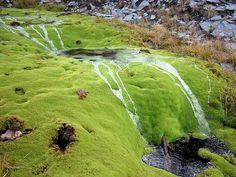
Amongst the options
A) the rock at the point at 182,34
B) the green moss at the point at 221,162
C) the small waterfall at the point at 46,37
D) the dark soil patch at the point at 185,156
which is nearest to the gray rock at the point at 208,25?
the rock at the point at 182,34

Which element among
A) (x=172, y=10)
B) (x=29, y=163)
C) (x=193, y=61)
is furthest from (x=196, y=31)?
(x=29, y=163)

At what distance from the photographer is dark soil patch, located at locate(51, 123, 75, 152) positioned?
9.70 m

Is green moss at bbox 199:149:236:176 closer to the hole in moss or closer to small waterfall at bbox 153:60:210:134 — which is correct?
small waterfall at bbox 153:60:210:134

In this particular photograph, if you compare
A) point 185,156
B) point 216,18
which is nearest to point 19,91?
point 185,156

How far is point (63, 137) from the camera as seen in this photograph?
10062 millimetres

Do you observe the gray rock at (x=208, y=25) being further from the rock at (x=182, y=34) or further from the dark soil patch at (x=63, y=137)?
the dark soil patch at (x=63, y=137)

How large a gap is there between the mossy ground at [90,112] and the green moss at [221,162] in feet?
5.60

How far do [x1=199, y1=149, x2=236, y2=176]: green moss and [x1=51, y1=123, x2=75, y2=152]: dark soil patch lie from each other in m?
6.33

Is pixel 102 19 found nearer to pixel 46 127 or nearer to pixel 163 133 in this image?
pixel 163 133

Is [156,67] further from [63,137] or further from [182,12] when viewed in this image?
[182,12]

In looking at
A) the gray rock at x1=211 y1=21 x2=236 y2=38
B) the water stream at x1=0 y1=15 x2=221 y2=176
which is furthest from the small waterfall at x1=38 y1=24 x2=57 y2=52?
the gray rock at x1=211 y1=21 x2=236 y2=38

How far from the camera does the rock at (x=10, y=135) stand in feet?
32.2

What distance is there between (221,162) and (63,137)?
6.83 metres

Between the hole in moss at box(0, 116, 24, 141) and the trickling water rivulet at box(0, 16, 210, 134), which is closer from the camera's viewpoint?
the hole in moss at box(0, 116, 24, 141)
